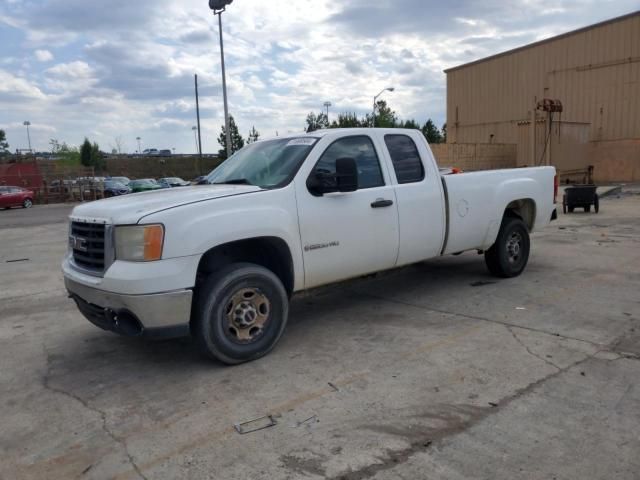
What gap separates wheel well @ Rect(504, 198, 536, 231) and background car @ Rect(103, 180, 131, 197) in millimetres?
35960

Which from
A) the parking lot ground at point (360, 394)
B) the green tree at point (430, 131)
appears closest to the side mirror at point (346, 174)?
the parking lot ground at point (360, 394)

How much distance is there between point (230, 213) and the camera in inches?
169

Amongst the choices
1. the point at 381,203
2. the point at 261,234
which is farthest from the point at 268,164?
the point at 381,203

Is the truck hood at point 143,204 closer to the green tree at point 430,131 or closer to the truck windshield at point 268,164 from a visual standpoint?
the truck windshield at point 268,164

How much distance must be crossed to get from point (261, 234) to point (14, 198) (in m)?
34.2

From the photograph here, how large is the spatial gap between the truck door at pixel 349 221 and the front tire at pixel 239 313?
45 centimetres

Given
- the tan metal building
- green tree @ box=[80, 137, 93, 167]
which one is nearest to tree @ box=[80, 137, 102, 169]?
green tree @ box=[80, 137, 93, 167]

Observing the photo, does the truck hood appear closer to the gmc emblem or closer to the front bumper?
the gmc emblem

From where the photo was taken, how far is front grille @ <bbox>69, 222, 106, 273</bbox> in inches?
167

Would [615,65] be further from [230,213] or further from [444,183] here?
[230,213]

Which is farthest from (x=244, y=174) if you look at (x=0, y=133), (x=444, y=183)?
(x=0, y=133)

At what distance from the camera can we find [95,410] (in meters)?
3.78

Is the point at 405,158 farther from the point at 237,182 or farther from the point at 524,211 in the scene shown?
the point at 524,211

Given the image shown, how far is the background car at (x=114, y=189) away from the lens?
129 feet
